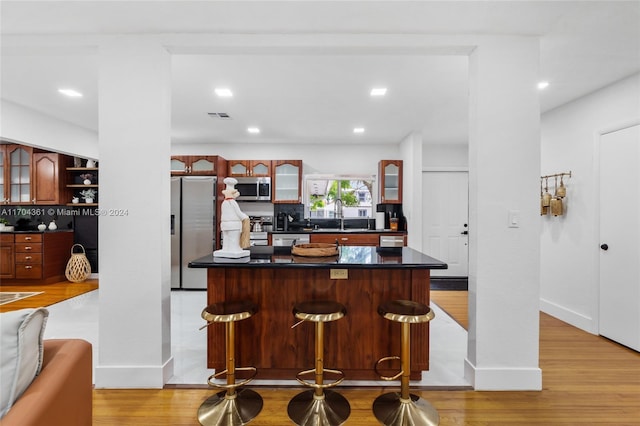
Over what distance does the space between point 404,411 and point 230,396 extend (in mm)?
1088

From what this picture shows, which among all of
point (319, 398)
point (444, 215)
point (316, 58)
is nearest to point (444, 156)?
point (444, 215)

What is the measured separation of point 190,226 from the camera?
4672 millimetres

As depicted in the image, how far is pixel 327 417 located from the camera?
1.83 metres

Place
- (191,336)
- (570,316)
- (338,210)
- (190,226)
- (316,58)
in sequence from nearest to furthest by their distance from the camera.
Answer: (316,58), (191,336), (570,316), (190,226), (338,210)

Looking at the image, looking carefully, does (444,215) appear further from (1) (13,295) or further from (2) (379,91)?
(1) (13,295)

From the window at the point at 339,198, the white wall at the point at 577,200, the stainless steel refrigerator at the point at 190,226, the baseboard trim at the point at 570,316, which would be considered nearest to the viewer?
the white wall at the point at 577,200

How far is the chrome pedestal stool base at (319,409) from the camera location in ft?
5.91

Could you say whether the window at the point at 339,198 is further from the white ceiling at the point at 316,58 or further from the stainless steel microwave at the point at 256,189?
the white ceiling at the point at 316,58

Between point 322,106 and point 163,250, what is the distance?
2.49m

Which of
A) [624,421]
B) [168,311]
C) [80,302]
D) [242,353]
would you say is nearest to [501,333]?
[624,421]

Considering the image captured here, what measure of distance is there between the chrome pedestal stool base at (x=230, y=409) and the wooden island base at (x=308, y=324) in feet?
0.82

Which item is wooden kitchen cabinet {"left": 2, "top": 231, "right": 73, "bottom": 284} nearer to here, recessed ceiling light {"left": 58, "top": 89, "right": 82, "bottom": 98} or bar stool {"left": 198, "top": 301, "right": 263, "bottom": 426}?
recessed ceiling light {"left": 58, "top": 89, "right": 82, "bottom": 98}

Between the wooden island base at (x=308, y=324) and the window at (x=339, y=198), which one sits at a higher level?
the window at (x=339, y=198)

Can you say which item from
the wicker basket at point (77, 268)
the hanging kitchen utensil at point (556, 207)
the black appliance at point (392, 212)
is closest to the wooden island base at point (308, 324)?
the hanging kitchen utensil at point (556, 207)
